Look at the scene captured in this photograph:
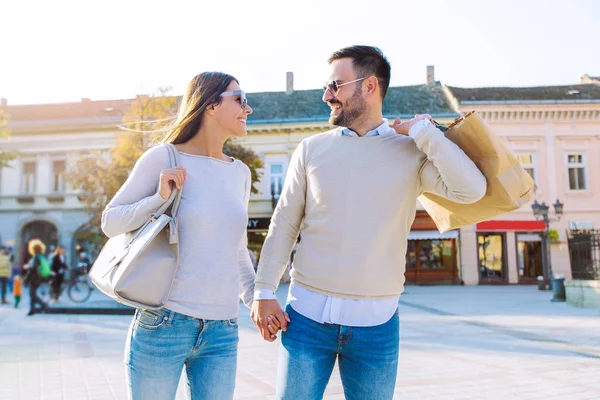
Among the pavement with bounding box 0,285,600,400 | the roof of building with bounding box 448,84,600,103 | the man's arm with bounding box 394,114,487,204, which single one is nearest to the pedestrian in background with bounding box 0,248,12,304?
the pavement with bounding box 0,285,600,400

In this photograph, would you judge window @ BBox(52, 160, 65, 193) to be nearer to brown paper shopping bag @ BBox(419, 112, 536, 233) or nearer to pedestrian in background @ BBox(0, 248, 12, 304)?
pedestrian in background @ BBox(0, 248, 12, 304)

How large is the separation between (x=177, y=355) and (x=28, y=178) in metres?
32.2

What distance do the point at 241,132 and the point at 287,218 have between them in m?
0.49

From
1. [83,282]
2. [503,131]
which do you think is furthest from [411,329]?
[503,131]

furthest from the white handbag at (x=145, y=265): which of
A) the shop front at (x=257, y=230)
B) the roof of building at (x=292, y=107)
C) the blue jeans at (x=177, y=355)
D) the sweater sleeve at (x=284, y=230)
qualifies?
the roof of building at (x=292, y=107)

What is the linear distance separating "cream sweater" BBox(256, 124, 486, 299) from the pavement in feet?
9.61

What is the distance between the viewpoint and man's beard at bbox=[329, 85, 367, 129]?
2.32 metres

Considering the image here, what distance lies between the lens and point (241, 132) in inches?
98.9

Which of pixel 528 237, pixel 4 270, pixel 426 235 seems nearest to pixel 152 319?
pixel 4 270

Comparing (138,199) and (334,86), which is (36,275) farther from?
(334,86)

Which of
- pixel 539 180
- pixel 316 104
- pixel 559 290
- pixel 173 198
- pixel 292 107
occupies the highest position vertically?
pixel 316 104

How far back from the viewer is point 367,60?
2.36m

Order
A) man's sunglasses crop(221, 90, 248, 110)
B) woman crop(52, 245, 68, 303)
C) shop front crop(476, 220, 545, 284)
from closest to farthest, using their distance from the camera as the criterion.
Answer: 1. man's sunglasses crop(221, 90, 248, 110)
2. woman crop(52, 245, 68, 303)
3. shop front crop(476, 220, 545, 284)

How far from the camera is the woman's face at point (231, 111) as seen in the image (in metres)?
2.41
